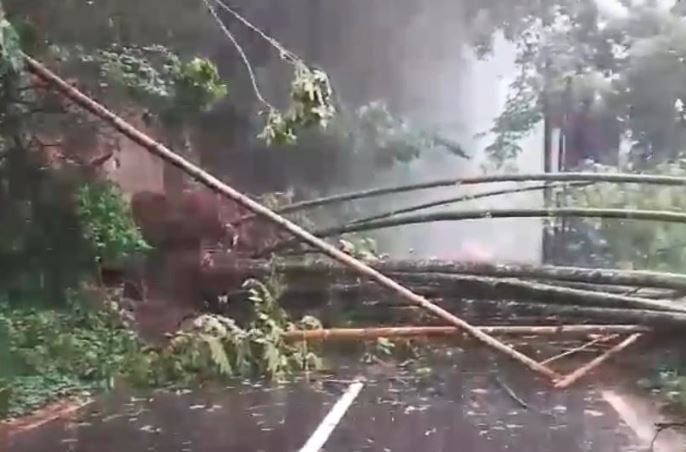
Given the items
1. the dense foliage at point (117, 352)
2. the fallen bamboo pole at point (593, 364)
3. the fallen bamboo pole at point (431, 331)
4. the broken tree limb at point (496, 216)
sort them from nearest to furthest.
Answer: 1. the fallen bamboo pole at point (593, 364)
2. the fallen bamboo pole at point (431, 331)
3. the dense foliage at point (117, 352)
4. the broken tree limb at point (496, 216)

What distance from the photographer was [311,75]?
8.01ft

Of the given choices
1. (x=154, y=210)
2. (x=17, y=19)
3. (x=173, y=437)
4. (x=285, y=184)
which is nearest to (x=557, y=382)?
(x=173, y=437)

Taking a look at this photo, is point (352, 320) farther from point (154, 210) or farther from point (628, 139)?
point (628, 139)

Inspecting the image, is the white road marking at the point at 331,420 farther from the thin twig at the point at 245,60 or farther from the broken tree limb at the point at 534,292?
the thin twig at the point at 245,60

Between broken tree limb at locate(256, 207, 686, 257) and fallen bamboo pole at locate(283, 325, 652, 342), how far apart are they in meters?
0.28

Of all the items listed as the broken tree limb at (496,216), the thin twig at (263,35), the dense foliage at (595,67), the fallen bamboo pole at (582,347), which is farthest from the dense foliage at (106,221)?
the fallen bamboo pole at (582,347)

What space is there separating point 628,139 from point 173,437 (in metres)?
1.52

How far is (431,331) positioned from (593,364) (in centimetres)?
47

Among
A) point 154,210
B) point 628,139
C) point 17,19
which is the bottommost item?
point 154,210

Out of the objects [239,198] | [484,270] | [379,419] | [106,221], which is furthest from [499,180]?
[239,198]

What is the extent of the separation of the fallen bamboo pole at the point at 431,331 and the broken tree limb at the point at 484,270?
0.13 meters

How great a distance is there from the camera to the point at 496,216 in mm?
2846

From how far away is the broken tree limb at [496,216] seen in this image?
2771 mm

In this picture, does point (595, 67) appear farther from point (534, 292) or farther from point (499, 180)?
point (534, 292)
